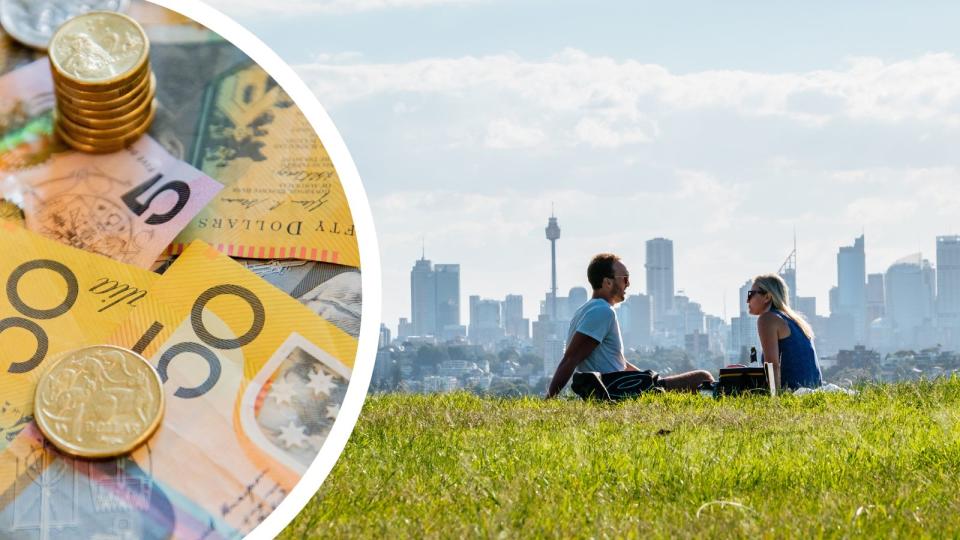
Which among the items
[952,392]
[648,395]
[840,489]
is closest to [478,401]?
[648,395]

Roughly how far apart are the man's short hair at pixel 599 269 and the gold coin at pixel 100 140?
6332mm

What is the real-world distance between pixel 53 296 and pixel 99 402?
353mm

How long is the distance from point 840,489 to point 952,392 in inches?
178

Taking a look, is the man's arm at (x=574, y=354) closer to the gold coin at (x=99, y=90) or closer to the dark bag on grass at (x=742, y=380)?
the dark bag on grass at (x=742, y=380)

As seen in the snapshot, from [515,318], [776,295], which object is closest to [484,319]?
[515,318]

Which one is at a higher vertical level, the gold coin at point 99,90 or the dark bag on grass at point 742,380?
the gold coin at point 99,90

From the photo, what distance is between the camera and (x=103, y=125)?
347 centimetres

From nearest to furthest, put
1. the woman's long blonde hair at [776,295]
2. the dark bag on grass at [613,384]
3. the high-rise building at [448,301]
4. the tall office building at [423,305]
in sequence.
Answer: the dark bag on grass at [613,384], the woman's long blonde hair at [776,295], the high-rise building at [448,301], the tall office building at [423,305]

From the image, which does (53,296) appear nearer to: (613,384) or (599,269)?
(613,384)

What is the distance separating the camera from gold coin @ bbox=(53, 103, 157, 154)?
11.5ft

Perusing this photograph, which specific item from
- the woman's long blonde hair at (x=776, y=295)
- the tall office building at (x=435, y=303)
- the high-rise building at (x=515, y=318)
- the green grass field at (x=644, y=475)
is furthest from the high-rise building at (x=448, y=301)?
the green grass field at (x=644, y=475)

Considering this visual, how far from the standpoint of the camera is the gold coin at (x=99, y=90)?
3.44 meters

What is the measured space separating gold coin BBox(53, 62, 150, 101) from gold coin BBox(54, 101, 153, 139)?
0.06 metres

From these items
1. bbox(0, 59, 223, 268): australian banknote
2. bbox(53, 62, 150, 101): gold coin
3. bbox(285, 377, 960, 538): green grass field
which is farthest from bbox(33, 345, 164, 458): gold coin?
bbox(285, 377, 960, 538): green grass field
